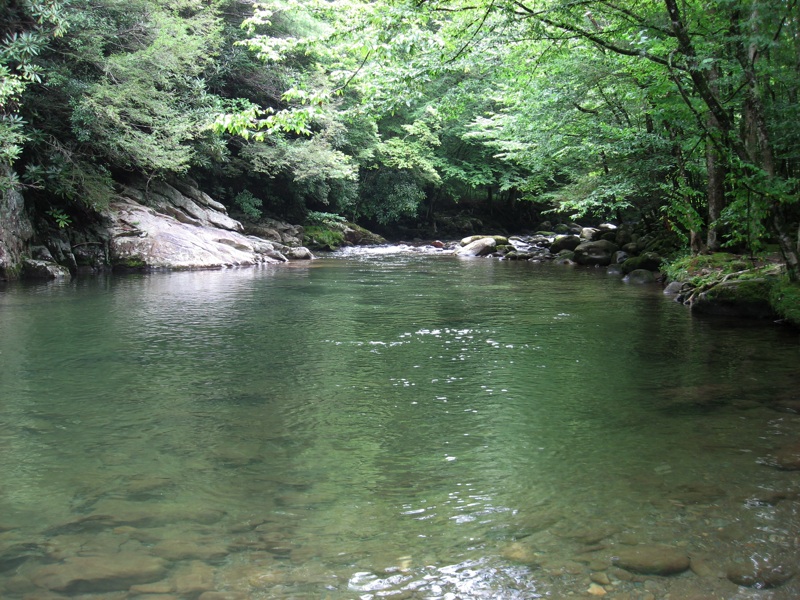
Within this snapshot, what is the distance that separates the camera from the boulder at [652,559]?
2719 millimetres

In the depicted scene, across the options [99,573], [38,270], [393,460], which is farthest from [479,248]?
[99,573]

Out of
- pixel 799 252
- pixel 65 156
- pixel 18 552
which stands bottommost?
pixel 18 552

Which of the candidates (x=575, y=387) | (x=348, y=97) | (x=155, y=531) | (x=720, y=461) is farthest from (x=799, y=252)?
(x=348, y=97)

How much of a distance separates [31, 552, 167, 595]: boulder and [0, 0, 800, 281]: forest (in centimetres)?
518

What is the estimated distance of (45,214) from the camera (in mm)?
17781

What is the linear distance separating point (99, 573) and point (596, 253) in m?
20.9

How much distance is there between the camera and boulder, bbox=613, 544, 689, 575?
2719 millimetres

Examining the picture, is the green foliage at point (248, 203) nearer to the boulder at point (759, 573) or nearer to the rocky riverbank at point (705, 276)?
the rocky riverbank at point (705, 276)

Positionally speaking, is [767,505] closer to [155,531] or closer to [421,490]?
[421,490]

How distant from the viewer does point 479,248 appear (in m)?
27.1

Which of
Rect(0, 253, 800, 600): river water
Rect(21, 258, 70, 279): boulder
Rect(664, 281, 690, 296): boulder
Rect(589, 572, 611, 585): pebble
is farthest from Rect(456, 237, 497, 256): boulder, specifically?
Rect(589, 572, 611, 585): pebble

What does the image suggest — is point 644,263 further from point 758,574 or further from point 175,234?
point 758,574

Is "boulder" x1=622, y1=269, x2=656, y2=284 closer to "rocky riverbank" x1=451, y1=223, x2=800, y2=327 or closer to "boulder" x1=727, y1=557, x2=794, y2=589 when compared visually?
"rocky riverbank" x1=451, y1=223, x2=800, y2=327

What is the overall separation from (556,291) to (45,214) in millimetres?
14790
